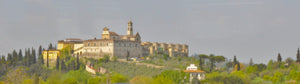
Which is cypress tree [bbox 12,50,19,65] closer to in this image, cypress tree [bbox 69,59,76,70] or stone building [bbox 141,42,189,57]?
cypress tree [bbox 69,59,76,70]

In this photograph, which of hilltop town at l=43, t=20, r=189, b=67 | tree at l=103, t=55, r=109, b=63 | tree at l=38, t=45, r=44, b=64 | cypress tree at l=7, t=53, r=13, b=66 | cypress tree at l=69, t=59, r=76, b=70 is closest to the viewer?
cypress tree at l=69, t=59, r=76, b=70

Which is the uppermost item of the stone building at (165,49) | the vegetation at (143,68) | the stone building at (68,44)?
Answer: the stone building at (68,44)

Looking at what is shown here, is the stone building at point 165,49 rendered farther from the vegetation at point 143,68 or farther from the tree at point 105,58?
the tree at point 105,58

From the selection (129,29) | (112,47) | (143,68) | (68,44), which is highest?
(129,29)

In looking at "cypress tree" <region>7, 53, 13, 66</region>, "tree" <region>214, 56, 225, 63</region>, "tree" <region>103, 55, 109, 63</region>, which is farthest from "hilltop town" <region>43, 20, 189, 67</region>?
"tree" <region>214, 56, 225, 63</region>

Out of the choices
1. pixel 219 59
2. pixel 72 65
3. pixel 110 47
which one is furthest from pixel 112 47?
pixel 219 59

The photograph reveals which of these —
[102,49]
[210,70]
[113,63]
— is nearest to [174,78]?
[210,70]

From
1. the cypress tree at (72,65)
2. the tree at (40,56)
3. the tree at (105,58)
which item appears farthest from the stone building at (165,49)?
the tree at (40,56)

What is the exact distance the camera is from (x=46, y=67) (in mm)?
107062

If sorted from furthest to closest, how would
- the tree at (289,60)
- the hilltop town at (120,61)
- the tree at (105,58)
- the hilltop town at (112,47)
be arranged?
1. the hilltop town at (112,47)
2. the tree at (289,60)
3. the tree at (105,58)
4. the hilltop town at (120,61)

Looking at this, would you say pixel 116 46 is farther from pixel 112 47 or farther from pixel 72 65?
pixel 72 65

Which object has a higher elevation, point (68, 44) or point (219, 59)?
point (68, 44)

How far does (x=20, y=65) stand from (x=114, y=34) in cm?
2397

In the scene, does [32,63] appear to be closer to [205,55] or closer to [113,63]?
[113,63]
